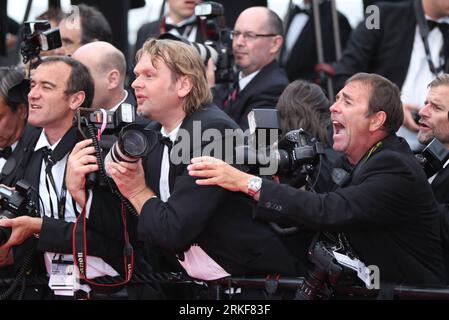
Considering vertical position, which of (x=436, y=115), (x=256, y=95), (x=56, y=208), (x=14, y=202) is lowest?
(x=56, y=208)

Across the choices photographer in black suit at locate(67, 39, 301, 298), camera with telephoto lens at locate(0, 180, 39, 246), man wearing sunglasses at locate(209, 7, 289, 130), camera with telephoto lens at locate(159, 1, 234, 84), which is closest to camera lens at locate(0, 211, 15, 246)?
camera with telephoto lens at locate(0, 180, 39, 246)

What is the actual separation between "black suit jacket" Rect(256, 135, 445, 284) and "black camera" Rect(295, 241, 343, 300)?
0.11 metres

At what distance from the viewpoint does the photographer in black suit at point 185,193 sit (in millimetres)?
4031

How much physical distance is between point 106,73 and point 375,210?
200 cm

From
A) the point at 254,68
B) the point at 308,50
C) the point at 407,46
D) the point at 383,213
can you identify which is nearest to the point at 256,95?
the point at 254,68

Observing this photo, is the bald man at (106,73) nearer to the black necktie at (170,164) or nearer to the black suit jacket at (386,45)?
the black necktie at (170,164)

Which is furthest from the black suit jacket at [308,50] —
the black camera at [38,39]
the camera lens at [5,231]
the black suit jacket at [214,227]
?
the camera lens at [5,231]

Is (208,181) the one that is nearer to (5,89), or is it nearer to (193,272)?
(193,272)

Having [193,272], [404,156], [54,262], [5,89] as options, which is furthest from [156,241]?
[5,89]

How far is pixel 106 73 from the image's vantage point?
5.35 m

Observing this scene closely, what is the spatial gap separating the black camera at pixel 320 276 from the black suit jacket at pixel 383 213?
0.35 ft

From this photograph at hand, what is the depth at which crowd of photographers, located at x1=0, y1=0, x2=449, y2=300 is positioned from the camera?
3965 millimetres

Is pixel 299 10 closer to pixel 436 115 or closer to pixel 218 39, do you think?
pixel 218 39

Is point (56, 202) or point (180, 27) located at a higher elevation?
point (180, 27)
